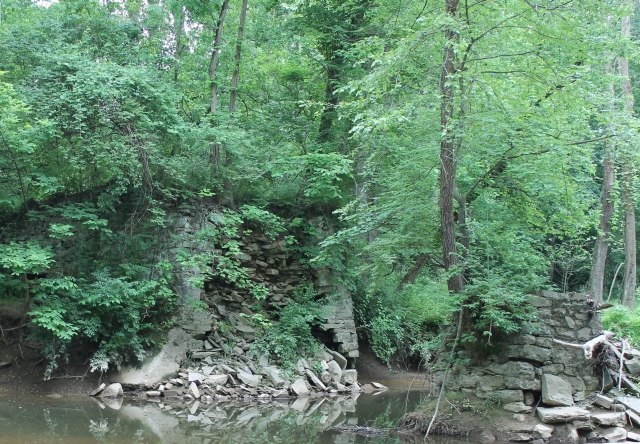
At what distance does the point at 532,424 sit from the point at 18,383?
8285 mm

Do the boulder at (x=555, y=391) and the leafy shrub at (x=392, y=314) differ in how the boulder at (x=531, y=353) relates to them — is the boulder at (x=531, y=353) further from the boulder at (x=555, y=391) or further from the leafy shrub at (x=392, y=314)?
the leafy shrub at (x=392, y=314)

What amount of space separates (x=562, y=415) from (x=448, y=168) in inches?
142

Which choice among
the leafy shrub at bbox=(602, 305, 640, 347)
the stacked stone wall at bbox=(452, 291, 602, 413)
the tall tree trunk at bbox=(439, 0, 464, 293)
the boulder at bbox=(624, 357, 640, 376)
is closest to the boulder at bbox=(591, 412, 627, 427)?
the stacked stone wall at bbox=(452, 291, 602, 413)

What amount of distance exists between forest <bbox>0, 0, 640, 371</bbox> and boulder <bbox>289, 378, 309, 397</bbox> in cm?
116

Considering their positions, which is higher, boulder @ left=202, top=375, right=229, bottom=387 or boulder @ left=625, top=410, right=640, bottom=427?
boulder @ left=625, top=410, right=640, bottom=427

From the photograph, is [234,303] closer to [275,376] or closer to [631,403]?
[275,376]

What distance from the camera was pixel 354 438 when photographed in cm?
738

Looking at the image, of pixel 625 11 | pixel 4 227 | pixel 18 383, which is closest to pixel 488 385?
pixel 625 11

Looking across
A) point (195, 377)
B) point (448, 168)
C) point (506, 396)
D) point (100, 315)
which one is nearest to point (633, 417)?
point (506, 396)

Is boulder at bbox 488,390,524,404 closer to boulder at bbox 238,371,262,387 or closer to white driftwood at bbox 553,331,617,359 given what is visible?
white driftwood at bbox 553,331,617,359

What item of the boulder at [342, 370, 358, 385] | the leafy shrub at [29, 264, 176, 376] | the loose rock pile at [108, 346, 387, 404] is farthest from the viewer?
the boulder at [342, 370, 358, 385]

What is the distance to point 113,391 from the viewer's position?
991 centimetres

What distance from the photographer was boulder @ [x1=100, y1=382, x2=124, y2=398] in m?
9.87

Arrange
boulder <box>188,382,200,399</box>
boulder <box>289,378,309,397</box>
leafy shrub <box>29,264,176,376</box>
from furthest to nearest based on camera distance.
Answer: boulder <box>289,378,309,397</box>
boulder <box>188,382,200,399</box>
leafy shrub <box>29,264,176,376</box>
